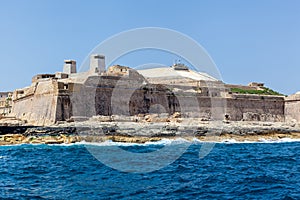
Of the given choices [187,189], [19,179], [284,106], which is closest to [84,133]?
[19,179]

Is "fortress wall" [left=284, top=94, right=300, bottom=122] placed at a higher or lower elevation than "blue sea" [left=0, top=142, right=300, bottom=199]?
higher

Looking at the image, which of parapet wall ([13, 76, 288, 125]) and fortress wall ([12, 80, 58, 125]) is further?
parapet wall ([13, 76, 288, 125])

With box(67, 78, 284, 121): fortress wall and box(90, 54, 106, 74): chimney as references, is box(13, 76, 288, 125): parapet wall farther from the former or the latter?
box(90, 54, 106, 74): chimney

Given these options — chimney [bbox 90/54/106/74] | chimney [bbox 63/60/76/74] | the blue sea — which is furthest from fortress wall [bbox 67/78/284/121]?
the blue sea

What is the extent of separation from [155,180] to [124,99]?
21541mm

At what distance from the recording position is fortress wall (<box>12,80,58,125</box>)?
2794 cm

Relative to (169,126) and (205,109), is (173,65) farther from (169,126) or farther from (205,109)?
(169,126)

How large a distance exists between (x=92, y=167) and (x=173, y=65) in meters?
41.2

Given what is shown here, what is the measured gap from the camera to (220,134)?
2736 centimetres

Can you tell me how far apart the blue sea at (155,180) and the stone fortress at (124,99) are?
13229mm

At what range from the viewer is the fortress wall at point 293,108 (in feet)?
130

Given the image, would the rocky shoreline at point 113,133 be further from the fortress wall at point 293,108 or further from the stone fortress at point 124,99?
the fortress wall at point 293,108

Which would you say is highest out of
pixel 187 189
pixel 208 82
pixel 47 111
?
pixel 208 82

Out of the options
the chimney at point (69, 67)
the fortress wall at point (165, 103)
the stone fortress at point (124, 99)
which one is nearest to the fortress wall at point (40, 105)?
the stone fortress at point (124, 99)
